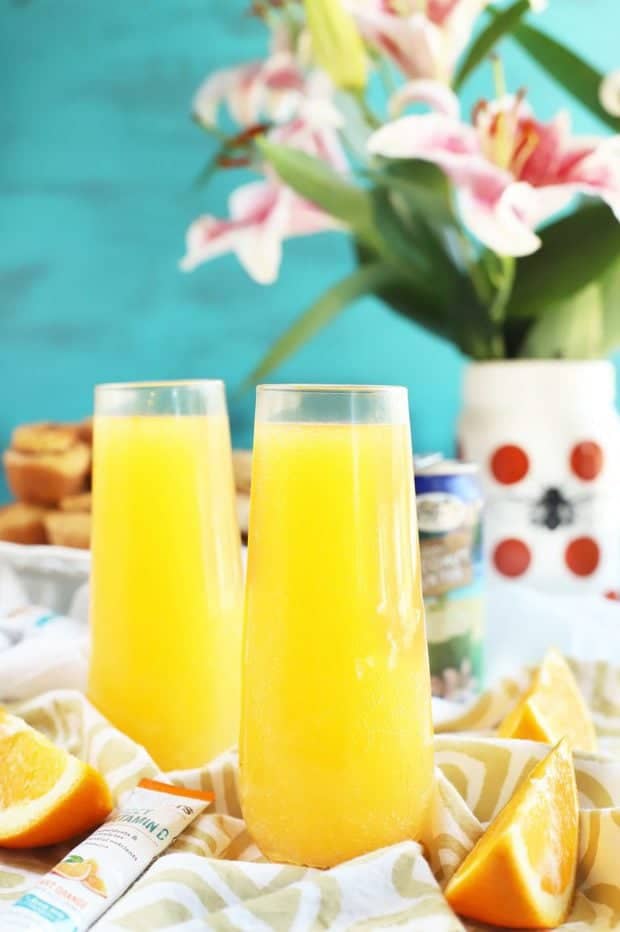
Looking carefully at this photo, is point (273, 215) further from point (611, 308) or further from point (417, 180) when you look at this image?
point (611, 308)

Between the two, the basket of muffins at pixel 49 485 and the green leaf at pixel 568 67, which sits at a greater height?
the green leaf at pixel 568 67

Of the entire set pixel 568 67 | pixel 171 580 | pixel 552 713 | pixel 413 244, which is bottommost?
pixel 552 713

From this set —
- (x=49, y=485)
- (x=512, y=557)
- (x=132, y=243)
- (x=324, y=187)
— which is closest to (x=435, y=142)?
(x=324, y=187)

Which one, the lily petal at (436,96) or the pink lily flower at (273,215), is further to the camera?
the pink lily flower at (273,215)

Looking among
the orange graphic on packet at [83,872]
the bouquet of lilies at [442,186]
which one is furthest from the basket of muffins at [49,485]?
the orange graphic on packet at [83,872]

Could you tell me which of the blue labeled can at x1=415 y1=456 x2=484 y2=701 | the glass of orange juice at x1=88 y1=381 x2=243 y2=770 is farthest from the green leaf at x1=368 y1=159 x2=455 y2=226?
the glass of orange juice at x1=88 y1=381 x2=243 y2=770

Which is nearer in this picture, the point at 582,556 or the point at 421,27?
the point at 421,27

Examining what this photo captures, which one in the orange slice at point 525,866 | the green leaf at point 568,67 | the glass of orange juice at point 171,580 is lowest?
the orange slice at point 525,866

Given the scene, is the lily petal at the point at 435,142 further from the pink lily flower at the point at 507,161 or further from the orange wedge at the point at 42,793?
the orange wedge at the point at 42,793
